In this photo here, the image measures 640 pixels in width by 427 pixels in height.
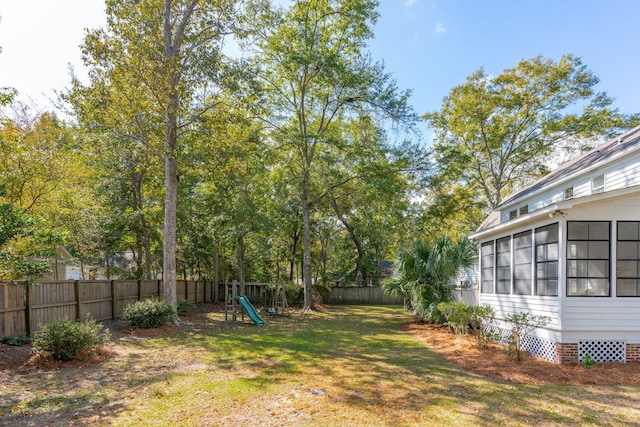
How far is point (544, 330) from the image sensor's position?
→ 8.05 metres

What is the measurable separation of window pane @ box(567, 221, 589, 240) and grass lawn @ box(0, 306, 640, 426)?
9.50 ft

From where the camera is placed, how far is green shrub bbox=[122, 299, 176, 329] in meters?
11.2

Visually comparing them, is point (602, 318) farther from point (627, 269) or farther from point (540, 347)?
point (540, 347)

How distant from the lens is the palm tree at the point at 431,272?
498 inches

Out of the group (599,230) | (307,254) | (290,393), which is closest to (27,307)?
(290,393)

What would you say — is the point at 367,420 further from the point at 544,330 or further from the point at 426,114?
the point at 426,114

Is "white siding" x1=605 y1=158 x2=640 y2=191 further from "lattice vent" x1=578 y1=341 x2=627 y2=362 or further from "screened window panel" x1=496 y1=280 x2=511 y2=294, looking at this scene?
"lattice vent" x1=578 y1=341 x2=627 y2=362

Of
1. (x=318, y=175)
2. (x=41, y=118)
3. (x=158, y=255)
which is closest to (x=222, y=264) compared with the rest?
(x=158, y=255)

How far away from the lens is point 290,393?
5.58 meters

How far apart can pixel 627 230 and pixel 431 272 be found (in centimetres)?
592

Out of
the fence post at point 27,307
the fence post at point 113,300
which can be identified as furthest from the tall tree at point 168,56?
the fence post at point 27,307

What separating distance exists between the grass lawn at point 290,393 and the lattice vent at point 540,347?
1768 millimetres

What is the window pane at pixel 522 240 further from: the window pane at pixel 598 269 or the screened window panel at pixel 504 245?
the window pane at pixel 598 269

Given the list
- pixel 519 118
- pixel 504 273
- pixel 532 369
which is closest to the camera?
pixel 532 369
